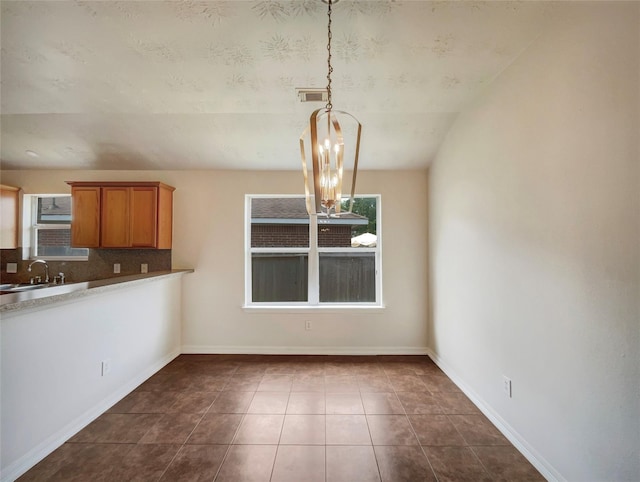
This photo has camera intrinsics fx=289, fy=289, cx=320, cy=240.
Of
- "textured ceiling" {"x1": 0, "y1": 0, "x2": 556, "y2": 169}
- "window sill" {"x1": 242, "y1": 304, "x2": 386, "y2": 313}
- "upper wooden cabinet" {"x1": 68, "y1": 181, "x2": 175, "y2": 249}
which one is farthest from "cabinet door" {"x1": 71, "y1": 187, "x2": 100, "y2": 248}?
"window sill" {"x1": 242, "y1": 304, "x2": 386, "y2": 313}

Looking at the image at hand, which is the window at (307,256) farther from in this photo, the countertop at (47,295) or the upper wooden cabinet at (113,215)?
the countertop at (47,295)

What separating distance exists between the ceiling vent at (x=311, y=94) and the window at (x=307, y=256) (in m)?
1.56

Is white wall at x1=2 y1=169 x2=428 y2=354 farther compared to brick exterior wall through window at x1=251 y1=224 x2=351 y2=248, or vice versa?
brick exterior wall through window at x1=251 y1=224 x2=351 y2=248

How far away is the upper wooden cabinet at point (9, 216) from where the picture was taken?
3.47 metres

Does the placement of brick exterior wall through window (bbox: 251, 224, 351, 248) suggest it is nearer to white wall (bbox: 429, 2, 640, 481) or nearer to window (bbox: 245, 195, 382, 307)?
→ window (bbox: 245, 195, 382, 307)

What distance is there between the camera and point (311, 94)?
228cm

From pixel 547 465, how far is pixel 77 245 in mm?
4515

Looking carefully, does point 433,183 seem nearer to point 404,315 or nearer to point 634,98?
point 404,315

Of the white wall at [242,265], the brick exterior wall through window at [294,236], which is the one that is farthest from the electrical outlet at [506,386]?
the brick exterior wall through window at [294,236]

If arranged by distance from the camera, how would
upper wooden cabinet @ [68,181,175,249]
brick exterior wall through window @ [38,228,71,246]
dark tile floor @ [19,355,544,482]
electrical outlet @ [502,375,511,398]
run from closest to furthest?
dark tile floor @ [19,355,544,482] → electrical outlet @ [502,375,511,398] → upper wooden cabinet @ [68,181,175,249] → brick exterior wall through window @ [38,228,71,246]

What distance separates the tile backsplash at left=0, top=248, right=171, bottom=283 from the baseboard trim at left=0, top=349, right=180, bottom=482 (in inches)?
51.7

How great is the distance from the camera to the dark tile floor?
5.61 ft

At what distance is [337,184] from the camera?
59.5 inches

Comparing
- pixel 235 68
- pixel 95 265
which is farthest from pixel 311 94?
pixel 95 265
